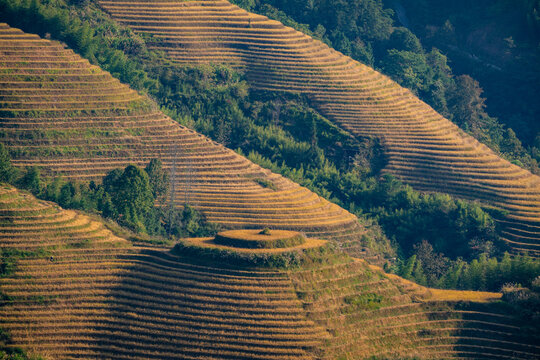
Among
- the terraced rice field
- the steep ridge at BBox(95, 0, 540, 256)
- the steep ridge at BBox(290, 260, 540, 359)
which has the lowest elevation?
the terraced rice field

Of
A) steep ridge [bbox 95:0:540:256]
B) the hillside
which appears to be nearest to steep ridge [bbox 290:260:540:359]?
the hillside

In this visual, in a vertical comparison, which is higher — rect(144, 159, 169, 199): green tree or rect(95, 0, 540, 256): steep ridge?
rect(95, 0, 540, 256): steep ridge

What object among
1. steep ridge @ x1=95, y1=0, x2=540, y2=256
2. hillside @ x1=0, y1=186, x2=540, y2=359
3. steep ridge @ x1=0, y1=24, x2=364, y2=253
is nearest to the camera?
hillside @ x1=0, y1=186, x2=540, y2=359

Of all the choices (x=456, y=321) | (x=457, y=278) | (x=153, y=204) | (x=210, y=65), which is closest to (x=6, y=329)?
(x=153, y=204)

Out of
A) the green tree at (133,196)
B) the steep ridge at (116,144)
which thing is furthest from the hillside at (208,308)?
the steep ridge at (116,144)

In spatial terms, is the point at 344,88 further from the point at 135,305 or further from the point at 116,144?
the point at 135,305

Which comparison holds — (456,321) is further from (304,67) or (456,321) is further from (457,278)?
(304,67)

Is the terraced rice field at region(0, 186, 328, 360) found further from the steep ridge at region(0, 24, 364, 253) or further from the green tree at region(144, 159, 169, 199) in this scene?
the steep ridge at region(0, 24, 364, 253)
